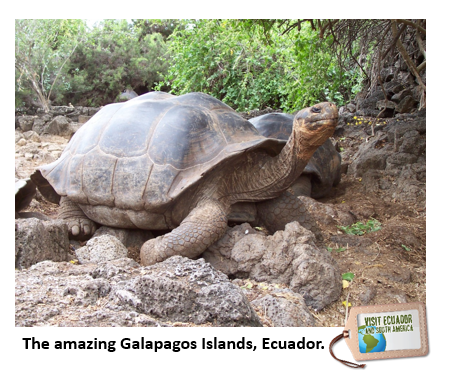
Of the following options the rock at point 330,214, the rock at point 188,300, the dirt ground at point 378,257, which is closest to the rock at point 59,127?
the dirt ground at point 378,257

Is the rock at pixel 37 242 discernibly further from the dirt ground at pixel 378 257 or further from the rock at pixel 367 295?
the rock at pixel 367 295

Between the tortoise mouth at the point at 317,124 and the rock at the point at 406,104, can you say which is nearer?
the tortoise mouth at the point at 317,124

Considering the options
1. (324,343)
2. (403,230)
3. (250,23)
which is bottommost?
(324,343)

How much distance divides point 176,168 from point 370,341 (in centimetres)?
169

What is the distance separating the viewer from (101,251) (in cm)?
260

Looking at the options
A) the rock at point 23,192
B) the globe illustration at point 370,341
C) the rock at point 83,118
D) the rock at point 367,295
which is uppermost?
the rock at point 83,118

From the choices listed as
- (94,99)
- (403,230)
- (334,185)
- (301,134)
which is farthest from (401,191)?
(94,99)

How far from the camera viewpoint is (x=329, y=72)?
5566mm

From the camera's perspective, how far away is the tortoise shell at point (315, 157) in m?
4.47

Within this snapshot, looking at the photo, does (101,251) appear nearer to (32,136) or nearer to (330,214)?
(330,214)

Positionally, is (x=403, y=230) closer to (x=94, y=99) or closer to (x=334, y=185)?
(x=334, y=185)

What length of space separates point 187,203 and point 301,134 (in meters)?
0.93

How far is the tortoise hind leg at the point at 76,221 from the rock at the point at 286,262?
1.18 m

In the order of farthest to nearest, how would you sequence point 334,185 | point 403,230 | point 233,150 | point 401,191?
point 334,185, point 401,191, point 403,230, point 233,150
